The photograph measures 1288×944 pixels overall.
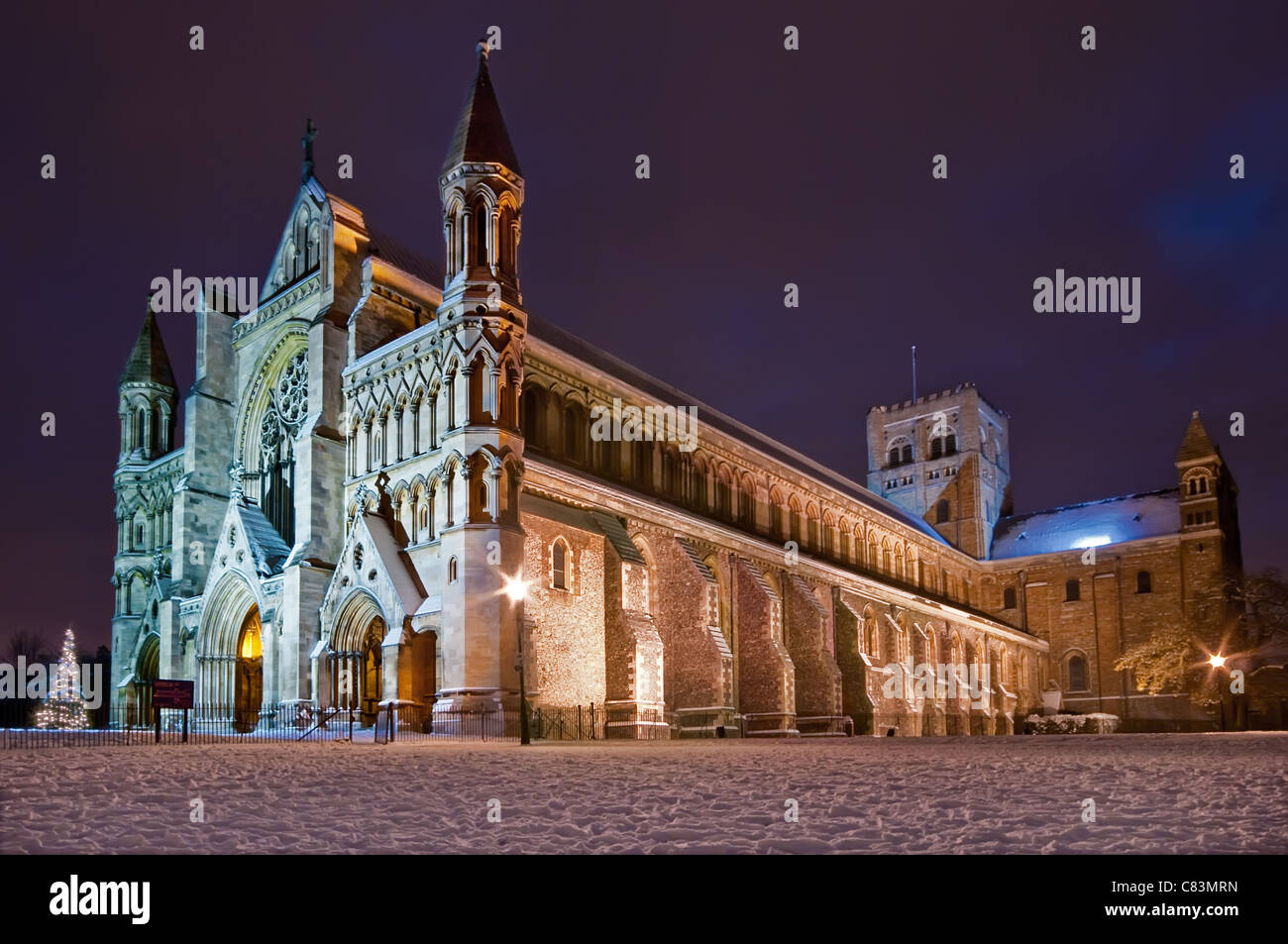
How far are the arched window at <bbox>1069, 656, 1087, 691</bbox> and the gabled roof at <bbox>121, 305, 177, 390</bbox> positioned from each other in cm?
5616

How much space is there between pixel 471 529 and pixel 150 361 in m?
26.6

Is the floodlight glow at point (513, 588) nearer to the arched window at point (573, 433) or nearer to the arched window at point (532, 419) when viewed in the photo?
the arched window at point (532, 419)

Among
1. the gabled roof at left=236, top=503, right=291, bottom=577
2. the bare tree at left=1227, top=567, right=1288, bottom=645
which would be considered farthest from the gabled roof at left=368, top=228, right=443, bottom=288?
the bare tree at left=1227, top=567, right=1288, bottom=645

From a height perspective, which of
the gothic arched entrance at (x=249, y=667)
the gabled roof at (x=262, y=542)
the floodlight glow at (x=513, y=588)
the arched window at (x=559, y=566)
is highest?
the gabled roof at (x=262, y=542)

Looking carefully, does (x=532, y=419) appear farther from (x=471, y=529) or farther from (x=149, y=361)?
(x=149, y=361)

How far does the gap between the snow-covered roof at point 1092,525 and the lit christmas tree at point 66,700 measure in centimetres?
5764

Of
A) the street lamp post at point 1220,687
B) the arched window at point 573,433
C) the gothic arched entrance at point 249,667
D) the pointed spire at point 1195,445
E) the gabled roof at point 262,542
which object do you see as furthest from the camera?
the pointed spire at point 1195,445

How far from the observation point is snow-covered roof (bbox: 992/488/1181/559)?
230 feet

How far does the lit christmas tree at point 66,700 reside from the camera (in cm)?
4462

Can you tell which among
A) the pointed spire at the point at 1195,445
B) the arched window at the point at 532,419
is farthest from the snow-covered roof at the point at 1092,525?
the arched window at the point at 532,419

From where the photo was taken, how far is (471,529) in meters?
28.7

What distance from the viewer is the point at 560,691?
31.0 meters

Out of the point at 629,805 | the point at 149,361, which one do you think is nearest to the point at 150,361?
the point at 149,361
